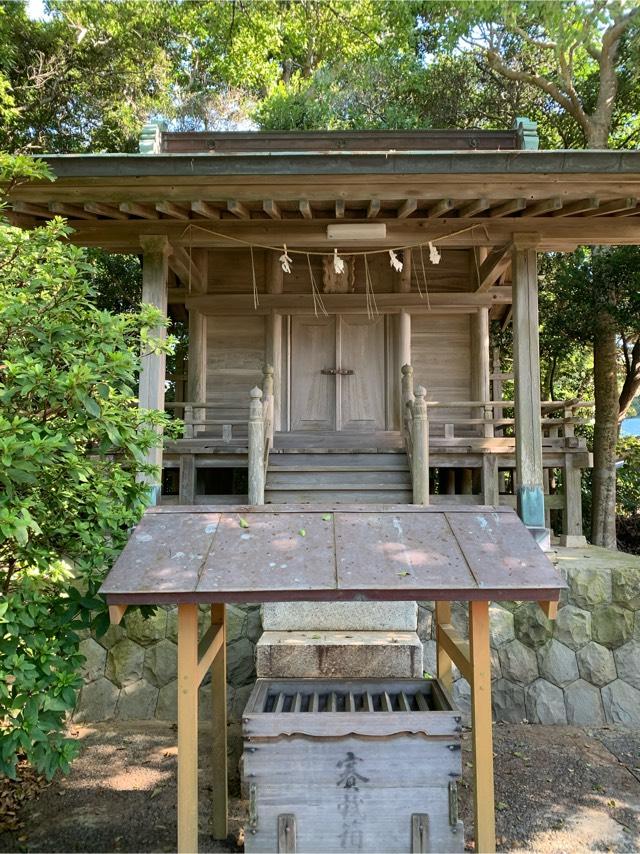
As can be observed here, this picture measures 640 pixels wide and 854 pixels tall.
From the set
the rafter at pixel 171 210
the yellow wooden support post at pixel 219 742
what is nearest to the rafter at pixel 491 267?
the rafter at pixel 171 210

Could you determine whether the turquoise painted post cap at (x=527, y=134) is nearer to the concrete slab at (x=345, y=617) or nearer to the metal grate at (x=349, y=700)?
the concrete slab at (x=345, y=617)

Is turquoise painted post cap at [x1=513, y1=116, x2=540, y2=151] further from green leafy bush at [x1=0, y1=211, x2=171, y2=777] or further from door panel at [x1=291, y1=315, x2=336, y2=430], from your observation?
green leafy bush at [x1=0, y1=211, x2=171, y2=777]

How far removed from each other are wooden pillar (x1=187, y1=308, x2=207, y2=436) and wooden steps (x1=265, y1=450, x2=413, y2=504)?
6.15ft

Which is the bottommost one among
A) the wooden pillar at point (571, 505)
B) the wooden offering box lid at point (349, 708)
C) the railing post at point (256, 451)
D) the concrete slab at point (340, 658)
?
the concrete slab at point (340, 658)

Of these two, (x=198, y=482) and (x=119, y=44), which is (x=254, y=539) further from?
(x=119, y=44)

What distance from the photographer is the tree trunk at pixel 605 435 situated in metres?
9.26

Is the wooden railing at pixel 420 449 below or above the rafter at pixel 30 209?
below

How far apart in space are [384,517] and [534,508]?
3602 mm

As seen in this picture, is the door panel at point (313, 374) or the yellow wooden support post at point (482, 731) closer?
the yellow wooden support post at point (482, 731)

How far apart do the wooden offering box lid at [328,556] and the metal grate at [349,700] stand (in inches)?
44.8

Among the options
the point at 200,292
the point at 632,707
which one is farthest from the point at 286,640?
the point at 200,292

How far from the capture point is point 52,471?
313 centimetres

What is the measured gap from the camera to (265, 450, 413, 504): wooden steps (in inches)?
250

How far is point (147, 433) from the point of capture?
3.55 metres
